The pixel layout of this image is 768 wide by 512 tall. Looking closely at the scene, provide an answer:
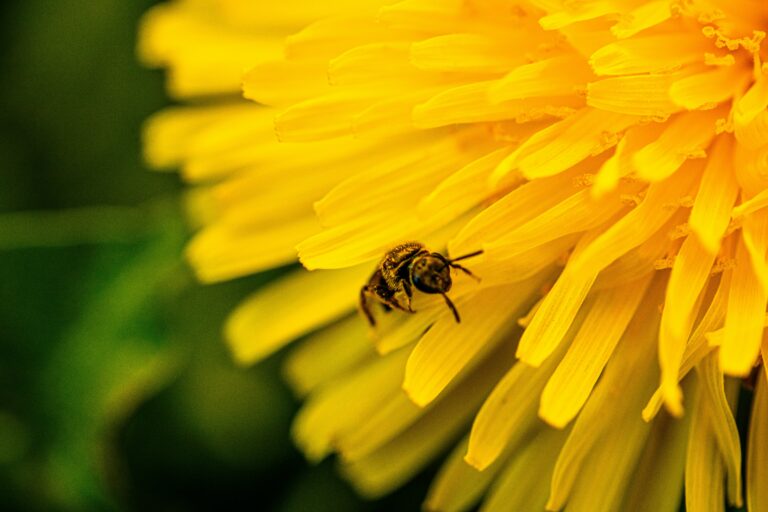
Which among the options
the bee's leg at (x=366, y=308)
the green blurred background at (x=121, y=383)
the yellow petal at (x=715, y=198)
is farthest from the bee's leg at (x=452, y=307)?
the green blurred background at (x=121, y=383)

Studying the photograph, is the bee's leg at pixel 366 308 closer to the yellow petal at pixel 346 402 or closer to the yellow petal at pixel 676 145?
the yellow petal at pixel 346 402

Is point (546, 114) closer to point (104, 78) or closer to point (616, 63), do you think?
point (616, 63)

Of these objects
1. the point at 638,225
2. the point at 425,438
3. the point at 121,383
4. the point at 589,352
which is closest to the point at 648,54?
the point at 638,225

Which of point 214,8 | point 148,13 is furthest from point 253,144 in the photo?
point 148,13

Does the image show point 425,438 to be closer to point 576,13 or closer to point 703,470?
point 703,470

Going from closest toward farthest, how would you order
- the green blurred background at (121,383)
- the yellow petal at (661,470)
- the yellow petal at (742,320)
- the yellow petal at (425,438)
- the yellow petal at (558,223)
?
1. the yellow petal at (742,320)
2. the yellow petal at (558,223)
3. the yellow petal at (661,470)
4. the yellow petal at (425,438)
5. the green blurred background at (121,383)

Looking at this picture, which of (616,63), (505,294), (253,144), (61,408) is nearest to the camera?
(616,63)

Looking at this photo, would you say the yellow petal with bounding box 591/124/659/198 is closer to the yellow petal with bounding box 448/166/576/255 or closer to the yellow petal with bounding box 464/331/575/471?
the yellow petal with bounding box 448/166/576/255
